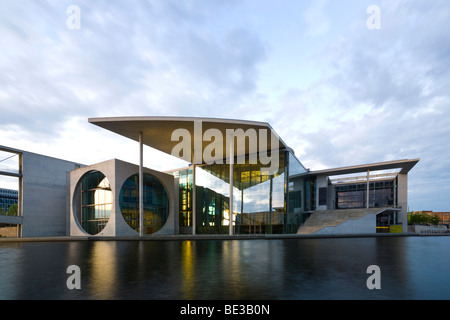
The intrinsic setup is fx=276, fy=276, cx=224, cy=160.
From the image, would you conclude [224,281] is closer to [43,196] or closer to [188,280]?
[188,280]

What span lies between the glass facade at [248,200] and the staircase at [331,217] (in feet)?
4.17

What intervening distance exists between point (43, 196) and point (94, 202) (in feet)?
22.5

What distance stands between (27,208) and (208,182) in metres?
19.2

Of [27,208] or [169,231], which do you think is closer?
[27,208]

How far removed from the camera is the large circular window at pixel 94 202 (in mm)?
27047

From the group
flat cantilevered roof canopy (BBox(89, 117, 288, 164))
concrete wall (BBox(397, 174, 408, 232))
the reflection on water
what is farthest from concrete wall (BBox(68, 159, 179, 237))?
concrete wall (BBox(397, 174, 408, 232))

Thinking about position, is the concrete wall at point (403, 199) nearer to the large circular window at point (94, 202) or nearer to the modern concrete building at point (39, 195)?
the large circular window at point (94, 202)

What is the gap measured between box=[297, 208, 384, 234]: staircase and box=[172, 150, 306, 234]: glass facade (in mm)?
1272

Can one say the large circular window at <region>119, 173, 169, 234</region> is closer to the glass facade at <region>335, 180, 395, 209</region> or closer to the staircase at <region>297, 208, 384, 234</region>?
the staircase at <region>297, 208, 384, 234</region>

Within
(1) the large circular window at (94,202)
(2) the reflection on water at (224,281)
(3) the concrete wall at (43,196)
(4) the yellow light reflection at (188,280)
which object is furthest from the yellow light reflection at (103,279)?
(3) the concrete wall at (43,196)
